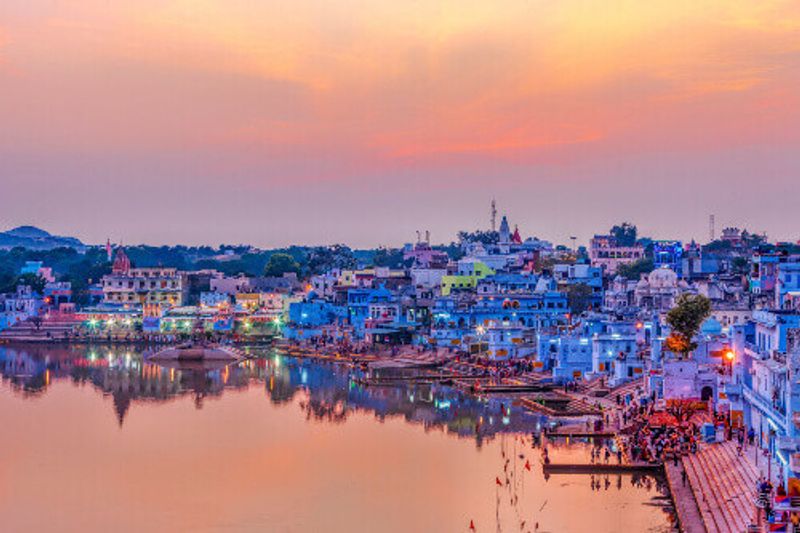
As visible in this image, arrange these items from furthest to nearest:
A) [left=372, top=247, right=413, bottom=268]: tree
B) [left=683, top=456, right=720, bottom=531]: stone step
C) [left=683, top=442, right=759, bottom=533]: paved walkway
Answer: [left=372, top=247, right=413, bottom=268]: tree → [left=683, top=456, right=720, bottom=531]: stone step → [left=683, top=442, right=759, bottom=533]: paved walkway

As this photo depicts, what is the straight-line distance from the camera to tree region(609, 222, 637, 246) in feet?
289

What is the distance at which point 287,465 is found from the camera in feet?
86.6

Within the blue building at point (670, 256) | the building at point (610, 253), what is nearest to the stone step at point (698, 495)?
the blue building at point (670, 256)

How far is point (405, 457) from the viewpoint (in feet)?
89.8

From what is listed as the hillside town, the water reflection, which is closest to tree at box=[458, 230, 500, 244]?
the hillside town

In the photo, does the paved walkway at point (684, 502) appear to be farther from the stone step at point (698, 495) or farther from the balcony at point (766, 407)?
the balcony at point (766, 407)

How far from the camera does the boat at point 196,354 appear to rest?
173ft

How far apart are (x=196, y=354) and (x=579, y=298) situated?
1733cm

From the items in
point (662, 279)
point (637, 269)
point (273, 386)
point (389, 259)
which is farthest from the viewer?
point (389, 259)

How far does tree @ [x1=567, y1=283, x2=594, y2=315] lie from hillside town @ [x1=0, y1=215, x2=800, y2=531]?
3.0 inches

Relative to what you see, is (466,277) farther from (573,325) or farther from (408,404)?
(408,404)

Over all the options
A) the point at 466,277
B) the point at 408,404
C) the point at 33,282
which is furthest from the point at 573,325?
the point at 33,282

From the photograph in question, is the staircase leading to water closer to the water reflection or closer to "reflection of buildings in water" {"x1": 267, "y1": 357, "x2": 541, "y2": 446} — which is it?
the water reflection

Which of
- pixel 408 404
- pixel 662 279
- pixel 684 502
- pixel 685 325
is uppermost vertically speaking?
pixel 662 279
